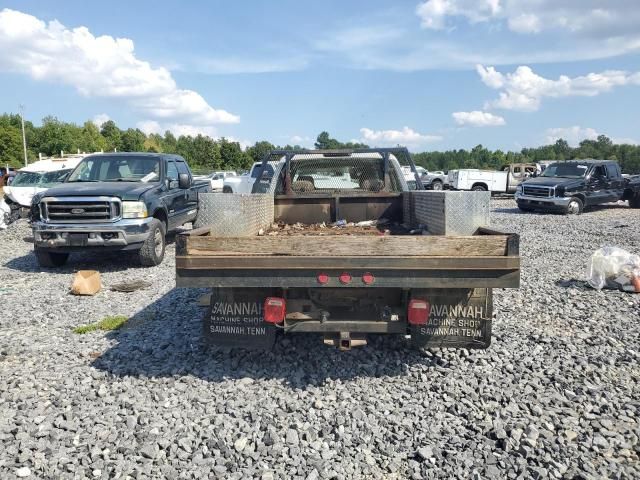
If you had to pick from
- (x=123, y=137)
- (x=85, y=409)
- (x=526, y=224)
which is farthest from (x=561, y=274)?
(x=123, y=137)

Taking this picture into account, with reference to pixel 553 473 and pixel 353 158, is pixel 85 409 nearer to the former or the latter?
pixel 553 473

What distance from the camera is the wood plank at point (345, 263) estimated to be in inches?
134

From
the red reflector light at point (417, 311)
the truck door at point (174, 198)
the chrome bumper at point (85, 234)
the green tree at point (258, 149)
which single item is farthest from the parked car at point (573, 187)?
the green tree at point (258, 149)

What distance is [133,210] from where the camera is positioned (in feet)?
27.0

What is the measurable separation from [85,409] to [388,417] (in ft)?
7.13

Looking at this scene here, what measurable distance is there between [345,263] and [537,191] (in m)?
17.3

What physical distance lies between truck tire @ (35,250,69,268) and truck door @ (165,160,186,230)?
202 cm

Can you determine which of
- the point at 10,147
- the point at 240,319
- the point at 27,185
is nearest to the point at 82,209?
the point at 240,319

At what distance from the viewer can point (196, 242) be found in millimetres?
3611

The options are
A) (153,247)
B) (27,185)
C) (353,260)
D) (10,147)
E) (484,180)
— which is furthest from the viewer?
(10,147)

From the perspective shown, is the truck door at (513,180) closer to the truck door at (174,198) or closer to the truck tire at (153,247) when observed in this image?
the truck door at (174,198)

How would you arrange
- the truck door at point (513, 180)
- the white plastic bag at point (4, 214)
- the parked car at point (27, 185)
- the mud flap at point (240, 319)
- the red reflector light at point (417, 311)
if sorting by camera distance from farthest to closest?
the truck door at point (513, 180)
the parked car at point (27, 185)
the white plastic bag at point (4, 214)
the mud flap at point (240, 319)
the red reflector light at point (417, 311)

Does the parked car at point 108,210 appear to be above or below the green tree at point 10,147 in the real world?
below

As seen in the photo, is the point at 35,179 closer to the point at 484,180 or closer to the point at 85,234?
the point at 85,234
